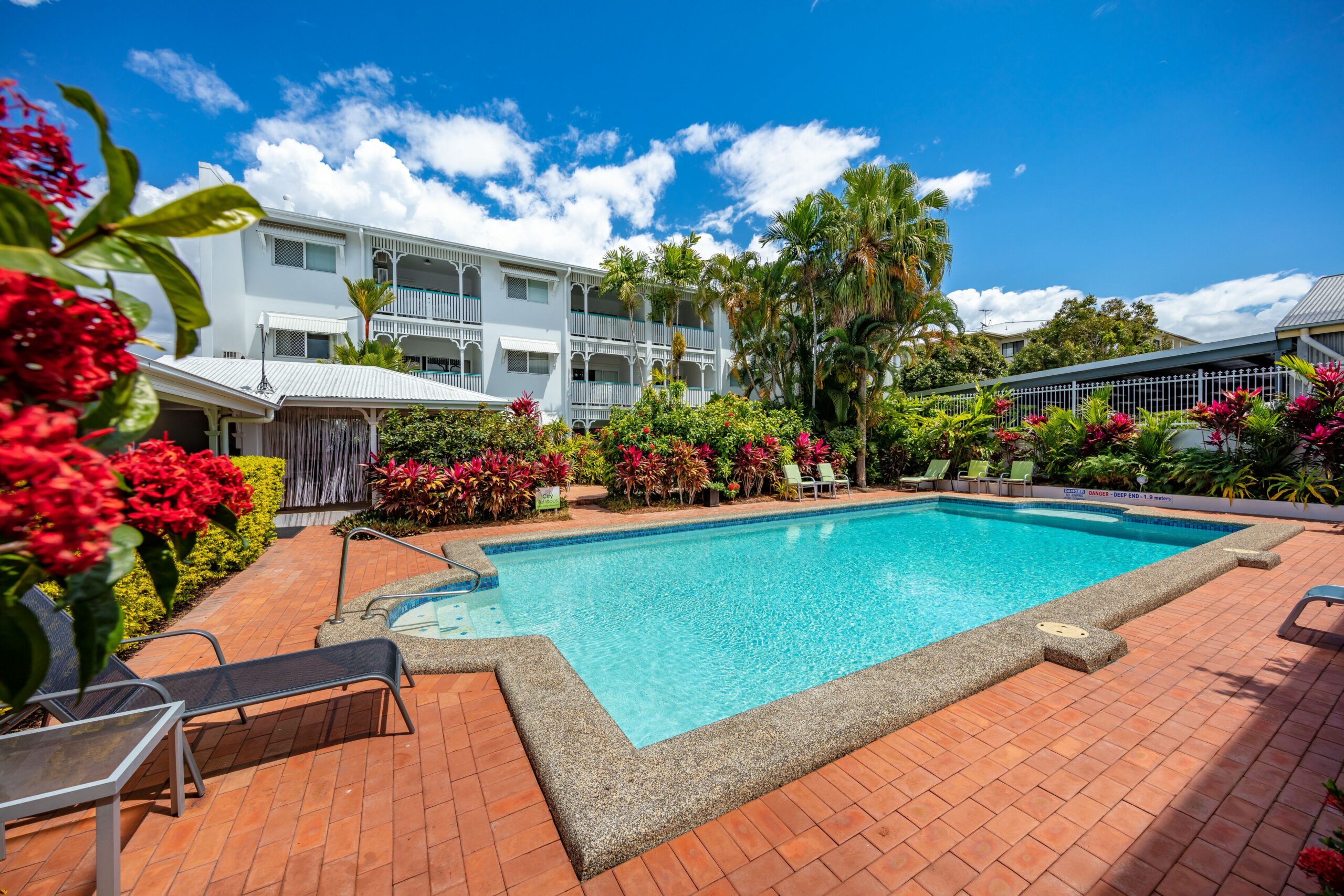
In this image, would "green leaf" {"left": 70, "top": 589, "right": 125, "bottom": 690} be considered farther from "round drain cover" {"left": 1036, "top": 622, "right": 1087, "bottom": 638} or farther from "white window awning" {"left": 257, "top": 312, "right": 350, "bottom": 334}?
"white window awning" {"left": 257, "top": 312, "right": 350, "bottom": 334}

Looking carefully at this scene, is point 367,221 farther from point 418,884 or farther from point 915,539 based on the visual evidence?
point 418,884

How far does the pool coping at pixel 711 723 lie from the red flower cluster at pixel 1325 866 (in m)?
1.82

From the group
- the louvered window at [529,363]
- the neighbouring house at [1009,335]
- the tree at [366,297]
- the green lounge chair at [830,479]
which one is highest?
the neighbouring house at [1009,335]

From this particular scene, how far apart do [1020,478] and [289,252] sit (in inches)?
953

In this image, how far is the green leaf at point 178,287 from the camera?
0.88 m

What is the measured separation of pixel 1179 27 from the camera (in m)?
9.06

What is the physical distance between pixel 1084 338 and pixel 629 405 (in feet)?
84.1

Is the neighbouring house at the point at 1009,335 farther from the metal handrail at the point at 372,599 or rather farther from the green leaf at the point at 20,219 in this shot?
the green leaf at the point at 20,219

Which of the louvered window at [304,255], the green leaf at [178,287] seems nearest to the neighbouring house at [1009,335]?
the louvered window at [304,255]

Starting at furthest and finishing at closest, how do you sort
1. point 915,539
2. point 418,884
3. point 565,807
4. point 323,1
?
point 915,539 → point 323,1 → point 565,807 → point 418,884

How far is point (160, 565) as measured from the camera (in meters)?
1.13

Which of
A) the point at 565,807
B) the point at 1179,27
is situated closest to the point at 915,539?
the point at 565,807

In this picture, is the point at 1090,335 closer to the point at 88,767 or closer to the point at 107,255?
the point at 107,255

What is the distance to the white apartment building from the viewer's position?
17172 mm
